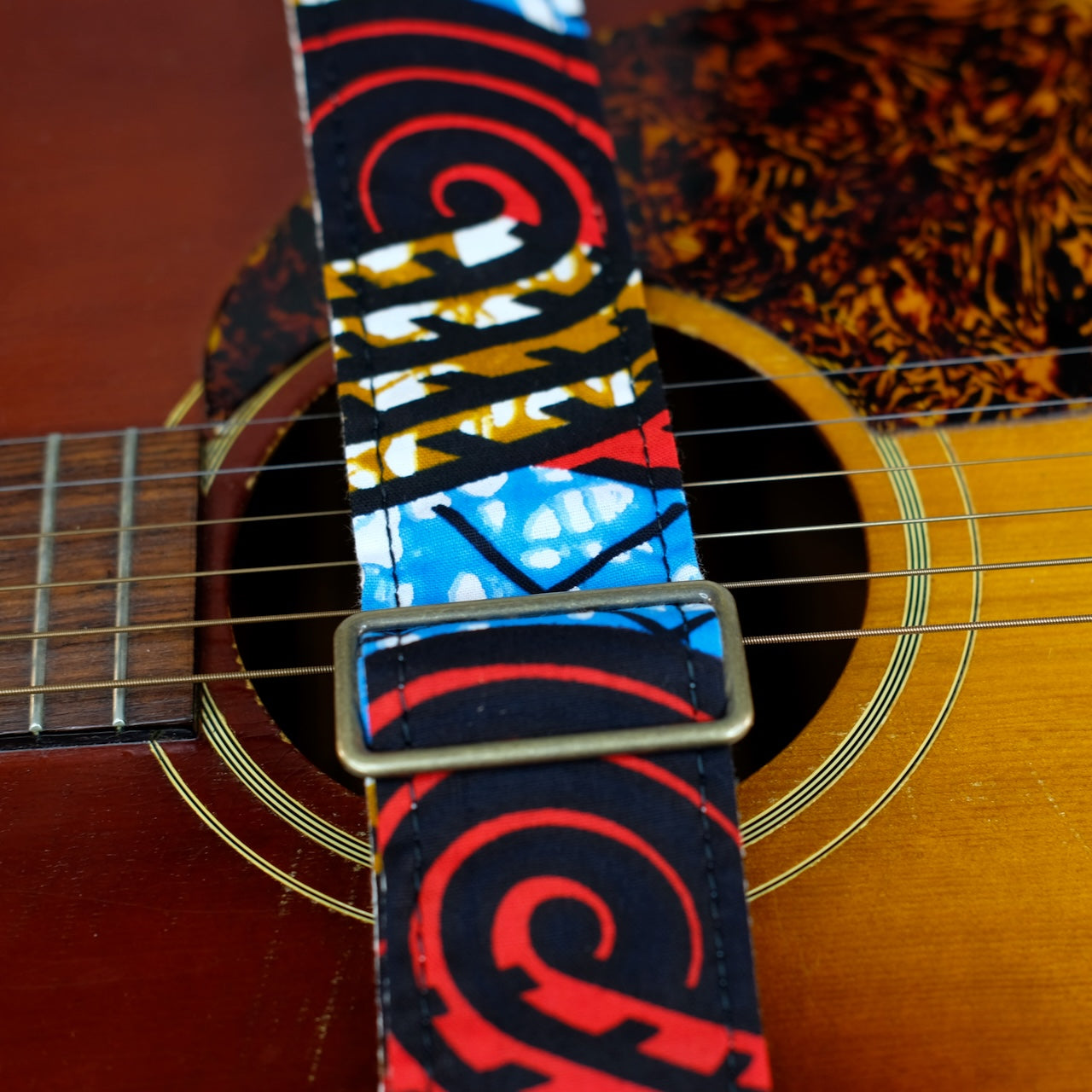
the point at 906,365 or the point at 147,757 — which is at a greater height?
the point at 906,365

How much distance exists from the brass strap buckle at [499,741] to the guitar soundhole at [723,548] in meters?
0.15

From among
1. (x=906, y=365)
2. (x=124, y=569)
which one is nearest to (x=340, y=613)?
(x=124, y=569)

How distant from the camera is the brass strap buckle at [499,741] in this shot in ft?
1.49

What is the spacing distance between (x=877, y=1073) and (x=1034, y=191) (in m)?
0.59

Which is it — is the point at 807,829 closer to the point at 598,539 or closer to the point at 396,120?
the point at 598,539

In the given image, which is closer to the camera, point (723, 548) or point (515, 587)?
point (515, 587)

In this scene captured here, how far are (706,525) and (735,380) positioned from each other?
157mm

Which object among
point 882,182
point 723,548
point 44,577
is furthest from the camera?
point 723,548

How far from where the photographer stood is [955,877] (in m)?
0.51

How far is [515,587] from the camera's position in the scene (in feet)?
1.72

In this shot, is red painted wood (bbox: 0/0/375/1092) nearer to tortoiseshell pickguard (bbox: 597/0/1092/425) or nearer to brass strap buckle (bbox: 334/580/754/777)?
brass strap buckle (bbox: 334/580/754/777)

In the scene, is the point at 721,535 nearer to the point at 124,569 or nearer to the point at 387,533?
the point at 387,533

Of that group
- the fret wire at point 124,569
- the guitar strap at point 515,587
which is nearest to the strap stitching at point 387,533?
the guitar strap at point 515,587

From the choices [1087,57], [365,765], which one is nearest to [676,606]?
[365,765]
